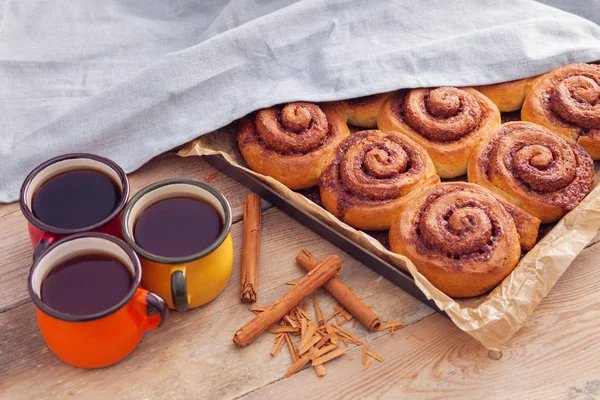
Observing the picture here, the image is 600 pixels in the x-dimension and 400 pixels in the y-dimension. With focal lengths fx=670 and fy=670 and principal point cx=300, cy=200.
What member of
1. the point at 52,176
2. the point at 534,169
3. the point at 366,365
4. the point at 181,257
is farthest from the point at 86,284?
the point at 534,169

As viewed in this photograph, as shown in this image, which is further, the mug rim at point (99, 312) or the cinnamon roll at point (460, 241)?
the cinnamon roll at point (460, 241)

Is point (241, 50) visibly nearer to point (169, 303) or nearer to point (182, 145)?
point (182, 145)

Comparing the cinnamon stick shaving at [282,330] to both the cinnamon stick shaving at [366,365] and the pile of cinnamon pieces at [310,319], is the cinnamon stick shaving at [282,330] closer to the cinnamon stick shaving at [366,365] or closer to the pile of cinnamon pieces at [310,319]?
the pile of cinnamon pieces at [310,319]

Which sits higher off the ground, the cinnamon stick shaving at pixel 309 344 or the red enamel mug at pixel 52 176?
the red enamel mug at pixel 52 176

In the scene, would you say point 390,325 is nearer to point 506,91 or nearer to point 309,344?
point 309,344

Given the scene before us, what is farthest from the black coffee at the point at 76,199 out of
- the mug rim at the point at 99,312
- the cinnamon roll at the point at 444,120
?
the cinnamon roll at the point at 444,120

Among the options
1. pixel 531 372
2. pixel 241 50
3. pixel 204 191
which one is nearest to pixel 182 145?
pixel 241 50
